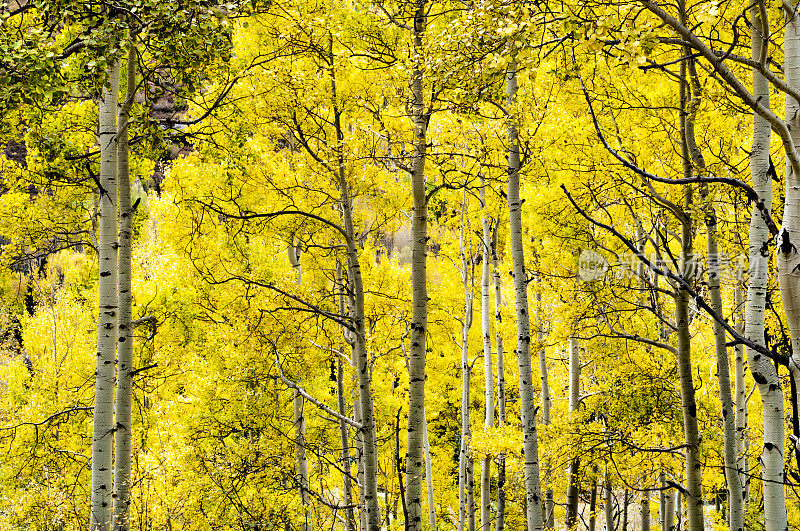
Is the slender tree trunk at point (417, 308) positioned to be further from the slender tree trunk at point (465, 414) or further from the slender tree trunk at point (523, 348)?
the slender tree trunk at point (465, 414)

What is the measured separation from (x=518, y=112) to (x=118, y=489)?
16.3ft

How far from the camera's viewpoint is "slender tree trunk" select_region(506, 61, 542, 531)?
20.2 ft

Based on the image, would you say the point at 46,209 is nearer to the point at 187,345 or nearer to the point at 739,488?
the point at 187,345

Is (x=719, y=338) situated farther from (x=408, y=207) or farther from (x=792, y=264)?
(x=408, y=207)

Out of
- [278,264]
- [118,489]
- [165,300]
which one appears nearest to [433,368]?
[278,264]

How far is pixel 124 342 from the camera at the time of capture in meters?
4.88

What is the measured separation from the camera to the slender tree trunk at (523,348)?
6.15 meters

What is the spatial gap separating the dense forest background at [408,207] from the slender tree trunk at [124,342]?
28 mm

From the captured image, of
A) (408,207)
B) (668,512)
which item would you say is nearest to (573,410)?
(668,512)

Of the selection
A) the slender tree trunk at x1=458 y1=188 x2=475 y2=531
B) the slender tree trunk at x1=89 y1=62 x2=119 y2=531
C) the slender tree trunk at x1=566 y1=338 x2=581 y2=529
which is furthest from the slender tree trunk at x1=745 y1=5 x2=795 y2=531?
the slender tree trunk at x1=458 y1=188 x2=475 y2=531

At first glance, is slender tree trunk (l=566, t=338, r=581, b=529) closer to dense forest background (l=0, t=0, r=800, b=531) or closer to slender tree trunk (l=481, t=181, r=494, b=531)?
dense forest background (l=0, t=0, r=800, b=531)

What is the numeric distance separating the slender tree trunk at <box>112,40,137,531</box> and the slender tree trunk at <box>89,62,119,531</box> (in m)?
0.11

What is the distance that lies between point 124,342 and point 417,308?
99.3 inches

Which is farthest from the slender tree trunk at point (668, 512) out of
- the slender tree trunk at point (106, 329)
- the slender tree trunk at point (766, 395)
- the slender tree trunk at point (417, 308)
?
the slender tree trunk at point (106, 329)
